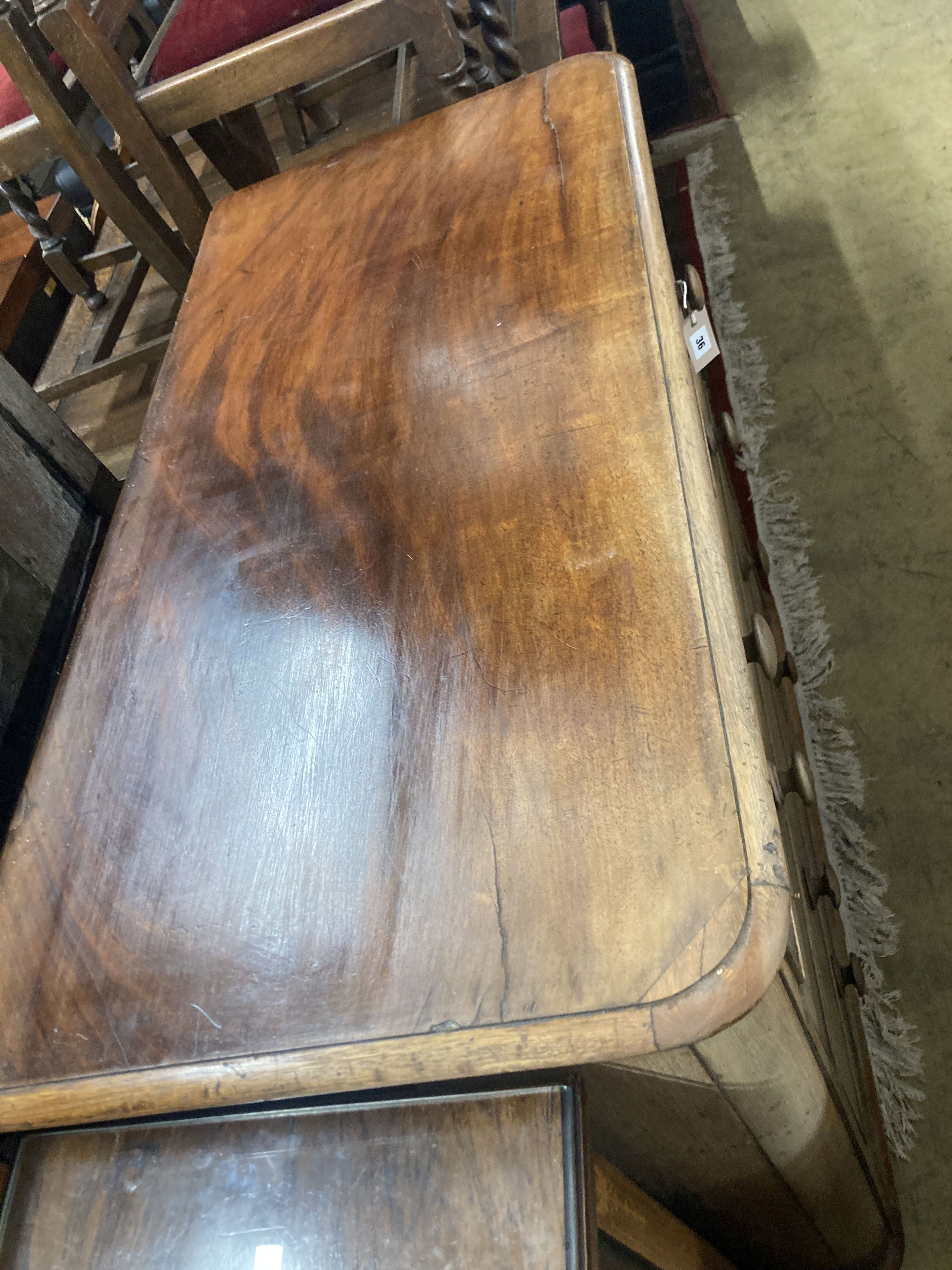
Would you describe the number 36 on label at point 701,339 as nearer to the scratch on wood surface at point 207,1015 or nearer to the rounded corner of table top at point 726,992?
the rounded corner of table top at point 726,992

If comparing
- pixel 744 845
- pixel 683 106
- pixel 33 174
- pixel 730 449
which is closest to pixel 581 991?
pixel 744 845

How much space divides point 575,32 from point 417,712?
6.06ft

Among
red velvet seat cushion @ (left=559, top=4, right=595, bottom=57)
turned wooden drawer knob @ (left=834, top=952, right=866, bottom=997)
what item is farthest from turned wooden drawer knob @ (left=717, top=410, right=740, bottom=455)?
red velvet seat cushion @ (left=559, top=4, right=595, bottom=57)

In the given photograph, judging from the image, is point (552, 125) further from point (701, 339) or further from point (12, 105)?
point (12, 105)

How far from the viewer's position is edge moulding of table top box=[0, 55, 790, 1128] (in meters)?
0.50

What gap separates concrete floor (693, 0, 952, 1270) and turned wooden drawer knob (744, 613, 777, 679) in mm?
650

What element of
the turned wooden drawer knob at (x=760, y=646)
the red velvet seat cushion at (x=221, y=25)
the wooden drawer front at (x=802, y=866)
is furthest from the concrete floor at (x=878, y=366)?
the red velvet seat cushion at (x=221, y=25)

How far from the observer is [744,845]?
49 centimetres

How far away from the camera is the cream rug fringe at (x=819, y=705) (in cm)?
113

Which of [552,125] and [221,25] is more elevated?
[221,25]

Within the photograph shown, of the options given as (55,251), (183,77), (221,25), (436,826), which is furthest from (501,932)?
(55,251)

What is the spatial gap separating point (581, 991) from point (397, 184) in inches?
34.0

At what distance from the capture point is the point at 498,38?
41.9 inches

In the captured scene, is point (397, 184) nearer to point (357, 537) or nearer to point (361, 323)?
point (361, 323)
